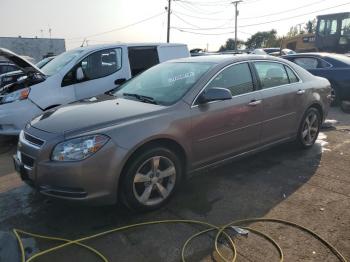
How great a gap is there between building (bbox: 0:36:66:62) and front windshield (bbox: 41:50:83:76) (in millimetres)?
35837

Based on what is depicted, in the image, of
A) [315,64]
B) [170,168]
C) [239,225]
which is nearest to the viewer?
[239,225]

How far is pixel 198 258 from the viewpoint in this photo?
3.14m

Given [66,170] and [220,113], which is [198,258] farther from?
[220,113]

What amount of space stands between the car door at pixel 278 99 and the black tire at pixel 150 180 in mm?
1585

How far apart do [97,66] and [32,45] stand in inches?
1550

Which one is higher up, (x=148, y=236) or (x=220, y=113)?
(x=220, y=113)

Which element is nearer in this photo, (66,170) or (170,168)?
(66,170)

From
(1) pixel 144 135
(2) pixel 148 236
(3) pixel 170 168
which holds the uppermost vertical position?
(1) pixel 144 135

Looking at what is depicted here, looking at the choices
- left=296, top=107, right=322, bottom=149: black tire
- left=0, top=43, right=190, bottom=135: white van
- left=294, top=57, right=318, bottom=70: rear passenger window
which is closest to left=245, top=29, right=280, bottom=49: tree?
left=294, top=57, right=318, bottom=70: rear passenger window

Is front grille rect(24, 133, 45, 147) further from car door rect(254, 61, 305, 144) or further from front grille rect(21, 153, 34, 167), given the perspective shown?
car door rect(254, 61, 305, 144)

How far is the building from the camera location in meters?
41.1

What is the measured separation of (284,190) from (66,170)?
2.52 meters

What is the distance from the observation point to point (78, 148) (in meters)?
3.46

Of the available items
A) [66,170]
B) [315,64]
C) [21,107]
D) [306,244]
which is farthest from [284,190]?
[315,64]
